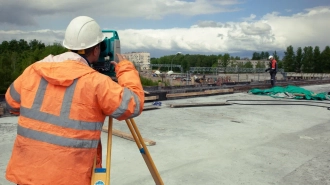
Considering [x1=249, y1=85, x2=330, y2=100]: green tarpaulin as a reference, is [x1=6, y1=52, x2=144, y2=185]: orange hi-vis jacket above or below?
above

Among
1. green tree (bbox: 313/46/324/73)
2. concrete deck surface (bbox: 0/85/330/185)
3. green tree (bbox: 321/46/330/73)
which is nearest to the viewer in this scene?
concrete deck surface (bbox: 0/85/330/185)

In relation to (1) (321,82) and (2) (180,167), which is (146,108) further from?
(1) (321,82)

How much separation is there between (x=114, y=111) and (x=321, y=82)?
26034 millimetres

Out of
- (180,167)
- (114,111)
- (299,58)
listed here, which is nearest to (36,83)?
(114,111)

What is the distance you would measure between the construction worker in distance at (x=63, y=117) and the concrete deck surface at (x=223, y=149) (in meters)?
2.21

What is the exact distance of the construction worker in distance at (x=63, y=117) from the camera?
1.81 metres

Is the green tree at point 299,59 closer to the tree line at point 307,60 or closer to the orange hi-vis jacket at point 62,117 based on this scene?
the tree line at point 307,60

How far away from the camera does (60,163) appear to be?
1810 mm

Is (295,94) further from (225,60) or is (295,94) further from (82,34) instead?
(225,60)

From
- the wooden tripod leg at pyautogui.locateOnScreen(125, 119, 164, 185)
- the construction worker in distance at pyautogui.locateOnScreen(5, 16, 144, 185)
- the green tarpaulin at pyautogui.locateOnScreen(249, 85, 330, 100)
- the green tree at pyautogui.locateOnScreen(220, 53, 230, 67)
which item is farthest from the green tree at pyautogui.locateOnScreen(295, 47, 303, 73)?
the construction worker in distance at pyautogui.locateOnScreen(5, 16, 144, 185)

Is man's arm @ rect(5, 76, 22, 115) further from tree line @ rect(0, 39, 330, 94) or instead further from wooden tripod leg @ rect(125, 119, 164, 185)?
tree line @ rect(0, 39, 330, 94)

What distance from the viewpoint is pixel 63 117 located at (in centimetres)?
183

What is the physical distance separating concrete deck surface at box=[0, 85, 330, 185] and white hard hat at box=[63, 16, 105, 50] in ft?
7.84

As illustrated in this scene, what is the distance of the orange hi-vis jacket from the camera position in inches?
71.4
